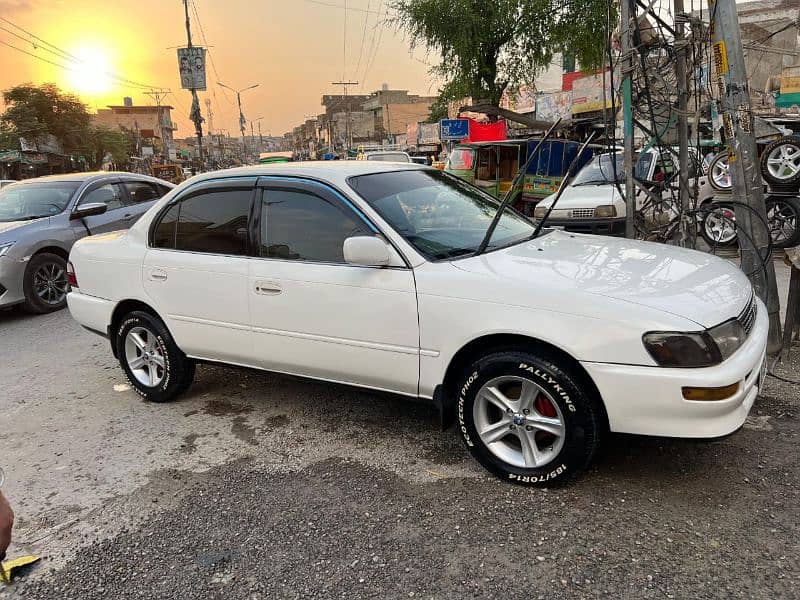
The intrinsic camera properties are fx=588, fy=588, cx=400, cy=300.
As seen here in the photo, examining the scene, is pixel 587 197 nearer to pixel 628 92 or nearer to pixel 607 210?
pixel 607 210

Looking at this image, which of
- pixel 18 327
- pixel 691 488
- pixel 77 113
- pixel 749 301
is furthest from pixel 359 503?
pixel 77 113

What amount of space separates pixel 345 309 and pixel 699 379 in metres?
1.81

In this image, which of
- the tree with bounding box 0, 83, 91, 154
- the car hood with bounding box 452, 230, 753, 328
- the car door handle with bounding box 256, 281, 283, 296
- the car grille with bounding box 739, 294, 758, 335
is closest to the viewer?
the car hood with bounding box 452, 230, 753, 328

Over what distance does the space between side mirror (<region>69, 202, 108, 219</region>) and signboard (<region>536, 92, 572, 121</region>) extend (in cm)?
1968

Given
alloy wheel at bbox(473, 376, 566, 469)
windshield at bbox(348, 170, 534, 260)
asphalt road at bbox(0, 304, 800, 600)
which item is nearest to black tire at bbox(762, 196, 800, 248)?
asphalt road at bbox(0, 304, 800, 600)

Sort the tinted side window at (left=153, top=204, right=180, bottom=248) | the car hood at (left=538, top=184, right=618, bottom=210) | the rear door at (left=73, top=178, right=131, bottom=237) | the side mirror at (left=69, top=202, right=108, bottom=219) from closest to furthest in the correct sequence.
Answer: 1. the tinted side window at (left=153, top=204, right=180, bottom=248)
2. the side mirror at (left=69, top=202, right=108, bottom=219)
3. the rear door at (left=73, top=178, right=131, bottom=237)
4. the car hood at (left=538, top=184, right=618, bottom=210)

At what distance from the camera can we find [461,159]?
48.6ft

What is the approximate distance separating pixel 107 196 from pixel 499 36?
53.1ft

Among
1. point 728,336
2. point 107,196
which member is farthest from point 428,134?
point 728,336

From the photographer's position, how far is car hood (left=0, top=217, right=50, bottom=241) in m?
7.28

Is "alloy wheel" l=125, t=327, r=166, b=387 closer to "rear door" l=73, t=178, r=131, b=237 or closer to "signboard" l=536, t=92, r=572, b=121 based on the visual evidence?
"rear door" l=73, t=178, r=131, b=237

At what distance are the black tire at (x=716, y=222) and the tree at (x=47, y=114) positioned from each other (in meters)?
41.3

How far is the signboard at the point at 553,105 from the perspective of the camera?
79.4 feet

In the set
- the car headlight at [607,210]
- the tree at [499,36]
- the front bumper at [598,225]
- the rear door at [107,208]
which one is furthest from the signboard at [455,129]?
the rear door at [107,208]
